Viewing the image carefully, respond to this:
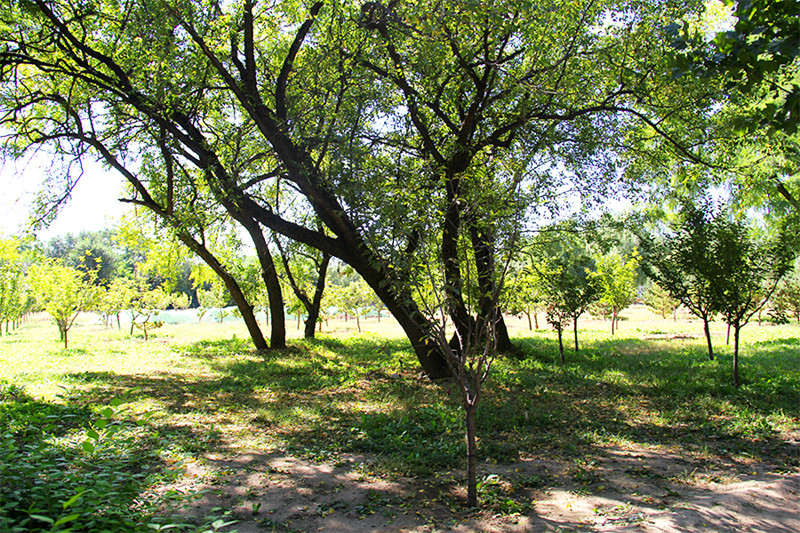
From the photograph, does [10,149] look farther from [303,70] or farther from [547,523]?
[547,523]

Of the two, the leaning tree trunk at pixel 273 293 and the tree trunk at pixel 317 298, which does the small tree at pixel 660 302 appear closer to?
the tree trunk at pixel 317 298

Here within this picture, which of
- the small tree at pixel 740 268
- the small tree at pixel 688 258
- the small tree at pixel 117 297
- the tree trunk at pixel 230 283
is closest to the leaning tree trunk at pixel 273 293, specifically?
the tree trunk at pixel 230 283

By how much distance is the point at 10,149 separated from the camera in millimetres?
9656

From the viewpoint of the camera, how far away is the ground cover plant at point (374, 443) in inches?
135

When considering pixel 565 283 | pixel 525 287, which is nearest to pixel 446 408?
pixel 565 283

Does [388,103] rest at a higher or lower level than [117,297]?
higher

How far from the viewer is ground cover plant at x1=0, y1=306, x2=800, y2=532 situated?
343 centimetres

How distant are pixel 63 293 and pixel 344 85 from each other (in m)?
16.3

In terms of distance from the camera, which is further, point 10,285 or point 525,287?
point 10,285

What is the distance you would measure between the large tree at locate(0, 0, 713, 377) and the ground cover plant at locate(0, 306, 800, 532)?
1.74m

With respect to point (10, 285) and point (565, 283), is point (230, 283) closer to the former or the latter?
point (565, 283)

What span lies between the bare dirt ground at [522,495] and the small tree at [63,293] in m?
16.6

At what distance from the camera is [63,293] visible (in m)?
18.7

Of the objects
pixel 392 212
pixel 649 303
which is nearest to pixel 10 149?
pixel 392 212
